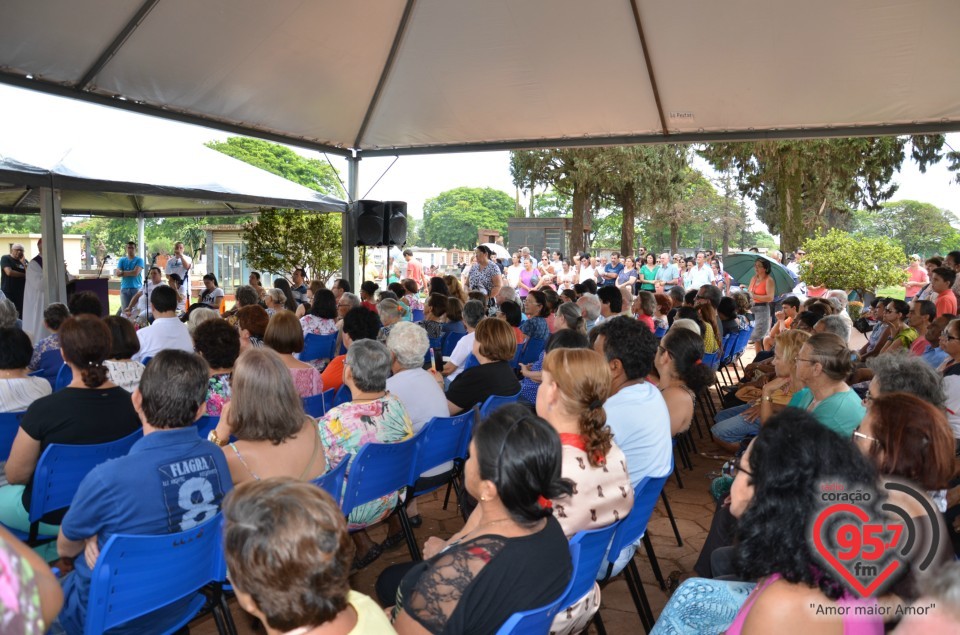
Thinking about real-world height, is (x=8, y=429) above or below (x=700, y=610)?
above

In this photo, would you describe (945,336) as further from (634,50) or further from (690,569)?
(634,50)

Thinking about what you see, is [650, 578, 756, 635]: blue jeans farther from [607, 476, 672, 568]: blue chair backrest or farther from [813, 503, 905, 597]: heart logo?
[813, 503, 905, 597]: heart logo

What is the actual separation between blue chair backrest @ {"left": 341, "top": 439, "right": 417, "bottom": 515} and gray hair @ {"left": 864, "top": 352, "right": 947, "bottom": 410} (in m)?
2.02

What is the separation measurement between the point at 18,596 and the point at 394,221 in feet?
32.5

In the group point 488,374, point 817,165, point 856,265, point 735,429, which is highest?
point 817,165

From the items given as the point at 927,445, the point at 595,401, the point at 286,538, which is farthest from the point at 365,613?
the point at 927,445

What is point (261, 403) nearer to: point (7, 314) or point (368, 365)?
point (368, 365)

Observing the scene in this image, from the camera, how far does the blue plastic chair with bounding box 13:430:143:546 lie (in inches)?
102

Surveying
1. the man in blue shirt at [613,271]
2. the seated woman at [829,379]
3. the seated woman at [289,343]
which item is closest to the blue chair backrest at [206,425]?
the seated woman at [289,343]

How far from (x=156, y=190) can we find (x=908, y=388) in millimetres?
6882

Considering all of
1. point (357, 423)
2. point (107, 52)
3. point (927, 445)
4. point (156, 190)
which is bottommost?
point (357, 423)

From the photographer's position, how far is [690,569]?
3639 mm

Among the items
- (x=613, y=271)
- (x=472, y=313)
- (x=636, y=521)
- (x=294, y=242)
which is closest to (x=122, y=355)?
(x=472, y=313)

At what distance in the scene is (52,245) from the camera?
6562mm
